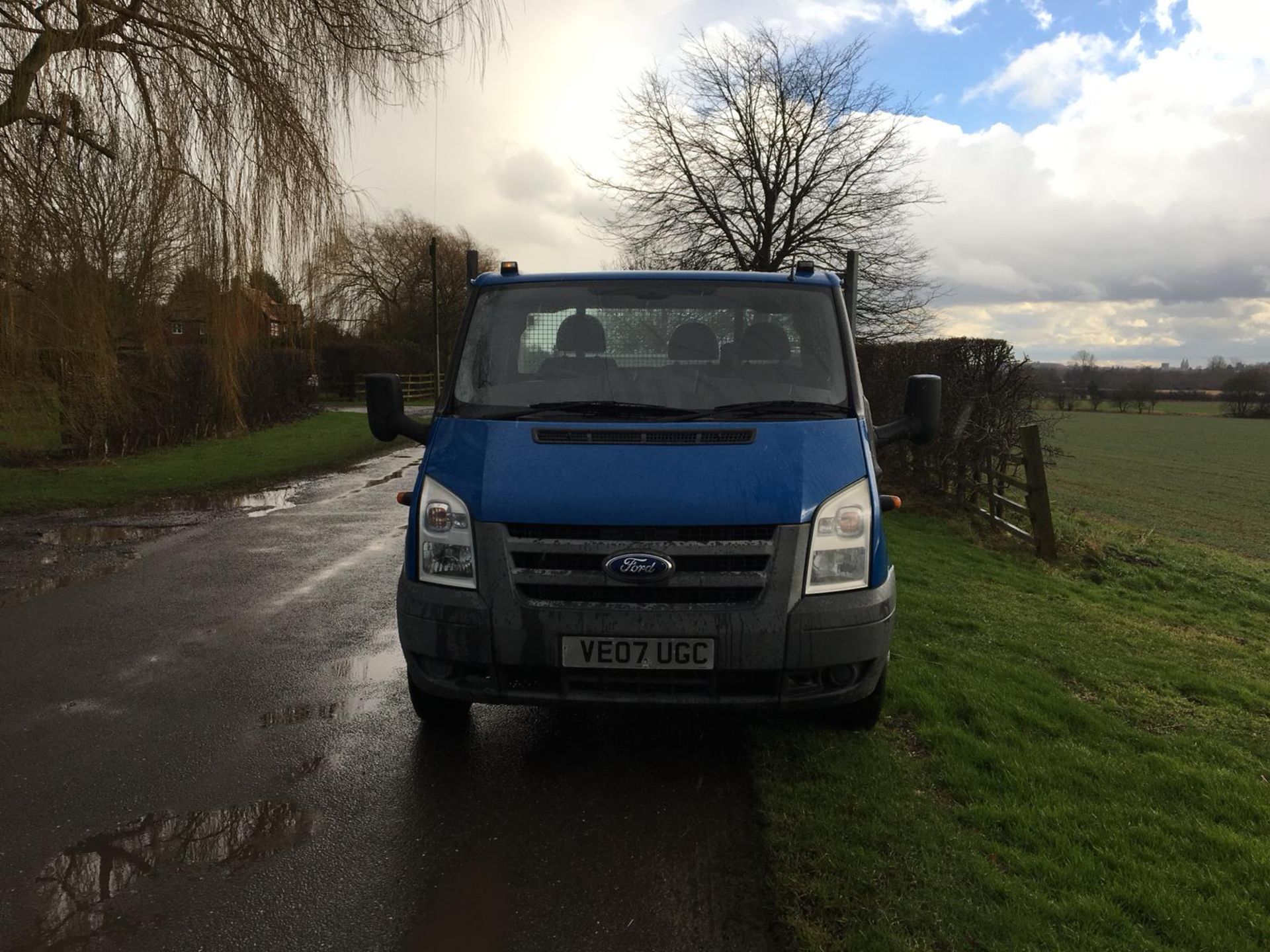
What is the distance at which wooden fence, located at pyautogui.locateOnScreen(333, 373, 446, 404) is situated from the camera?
4775 cm

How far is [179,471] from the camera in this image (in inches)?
603

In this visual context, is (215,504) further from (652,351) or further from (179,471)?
(652,351)

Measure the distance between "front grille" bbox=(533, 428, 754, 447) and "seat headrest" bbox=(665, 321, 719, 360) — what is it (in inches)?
23.9

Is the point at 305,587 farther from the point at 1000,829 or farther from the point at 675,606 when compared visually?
the point at 1000,829

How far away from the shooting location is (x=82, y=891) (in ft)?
9.54

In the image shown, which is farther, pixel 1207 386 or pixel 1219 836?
pixel 1207 386

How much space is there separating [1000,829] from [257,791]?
2915 millimetres

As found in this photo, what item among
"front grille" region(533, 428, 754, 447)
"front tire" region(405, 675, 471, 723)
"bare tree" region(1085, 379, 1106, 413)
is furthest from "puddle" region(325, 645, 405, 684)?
"bare tree" region(1085, 379, 1106, 413)

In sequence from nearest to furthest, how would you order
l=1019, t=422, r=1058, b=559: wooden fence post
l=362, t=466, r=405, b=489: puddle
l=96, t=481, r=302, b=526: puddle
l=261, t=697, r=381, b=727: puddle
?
l=261, t=697, r=381, b=727: puddle < l=96, t=481, r=302, b=526: puddle < l=1019, t=422, r=1058, b=559: wooden fence post < l=362, t=466, r=405, b=489: puddle

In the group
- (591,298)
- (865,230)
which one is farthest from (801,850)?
(865,230)

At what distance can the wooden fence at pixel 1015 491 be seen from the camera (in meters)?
11.8

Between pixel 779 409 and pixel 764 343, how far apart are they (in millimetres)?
470

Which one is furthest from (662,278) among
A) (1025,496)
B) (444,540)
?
(1025,496)

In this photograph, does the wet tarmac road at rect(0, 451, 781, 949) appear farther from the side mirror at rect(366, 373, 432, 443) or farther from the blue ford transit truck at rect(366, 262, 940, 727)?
the side mirror at rect(366, 373, 432, 443)
